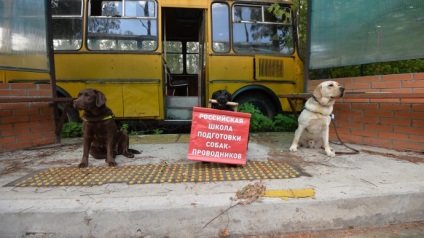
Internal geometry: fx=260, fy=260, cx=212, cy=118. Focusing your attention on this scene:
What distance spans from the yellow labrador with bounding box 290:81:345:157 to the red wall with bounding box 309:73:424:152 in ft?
2.32

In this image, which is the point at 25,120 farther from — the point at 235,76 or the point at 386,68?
the point at 386,68

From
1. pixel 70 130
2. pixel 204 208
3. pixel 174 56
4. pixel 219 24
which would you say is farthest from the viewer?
pixel 174 56

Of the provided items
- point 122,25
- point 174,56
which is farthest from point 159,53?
point 174,56

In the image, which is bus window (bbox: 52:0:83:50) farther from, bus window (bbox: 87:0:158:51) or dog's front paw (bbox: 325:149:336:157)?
dog's front paw (bbox: 325:149:336:157)

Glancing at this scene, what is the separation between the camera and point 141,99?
18.1ft

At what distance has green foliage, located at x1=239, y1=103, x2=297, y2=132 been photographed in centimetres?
546

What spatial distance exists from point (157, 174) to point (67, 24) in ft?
14.3

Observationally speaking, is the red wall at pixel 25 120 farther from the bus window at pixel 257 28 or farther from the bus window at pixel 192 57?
the bus window at pixel 192 57

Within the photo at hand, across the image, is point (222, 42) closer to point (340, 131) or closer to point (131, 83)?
point (131, 83)

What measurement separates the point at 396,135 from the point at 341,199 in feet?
7.12

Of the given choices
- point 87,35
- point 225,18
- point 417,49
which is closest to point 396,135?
point 417,49

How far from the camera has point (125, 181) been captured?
8.10 ft

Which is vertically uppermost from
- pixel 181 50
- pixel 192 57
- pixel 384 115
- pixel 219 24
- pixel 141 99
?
pixel 219 24

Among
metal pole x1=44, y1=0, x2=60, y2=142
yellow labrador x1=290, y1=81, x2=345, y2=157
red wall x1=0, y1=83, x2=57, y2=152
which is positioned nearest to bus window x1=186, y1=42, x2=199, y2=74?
metal pole x1=44, y1=0, x2=60, y2=142
